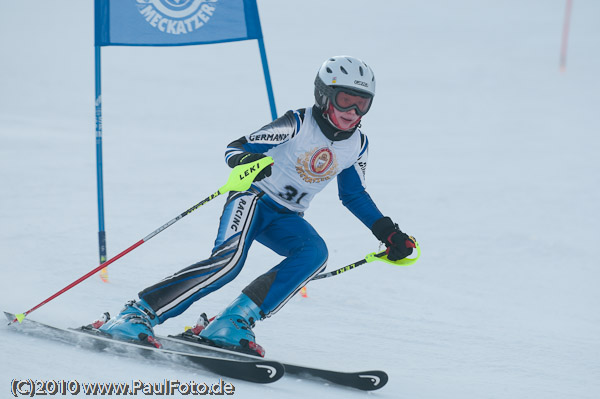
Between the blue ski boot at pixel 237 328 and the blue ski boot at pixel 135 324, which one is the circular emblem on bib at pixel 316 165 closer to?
the blue ski boot at pixel 237 328

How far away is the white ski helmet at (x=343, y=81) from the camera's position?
12.3 feet

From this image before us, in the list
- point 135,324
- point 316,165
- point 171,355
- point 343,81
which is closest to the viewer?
point 171,355

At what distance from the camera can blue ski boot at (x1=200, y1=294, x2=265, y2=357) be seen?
3596mm

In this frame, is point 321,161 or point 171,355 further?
point 321,161

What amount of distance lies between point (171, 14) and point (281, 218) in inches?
77.3

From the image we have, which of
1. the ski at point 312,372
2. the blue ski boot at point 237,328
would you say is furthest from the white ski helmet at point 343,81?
the ski at point 312,372

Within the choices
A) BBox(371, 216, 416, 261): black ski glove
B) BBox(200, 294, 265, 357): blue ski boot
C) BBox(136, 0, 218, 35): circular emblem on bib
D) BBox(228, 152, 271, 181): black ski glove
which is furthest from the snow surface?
BBox(136, 0, 218, 35): circular emblem on bib

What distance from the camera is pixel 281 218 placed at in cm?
394

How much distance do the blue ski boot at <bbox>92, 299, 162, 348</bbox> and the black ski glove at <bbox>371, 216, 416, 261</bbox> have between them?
1274mm

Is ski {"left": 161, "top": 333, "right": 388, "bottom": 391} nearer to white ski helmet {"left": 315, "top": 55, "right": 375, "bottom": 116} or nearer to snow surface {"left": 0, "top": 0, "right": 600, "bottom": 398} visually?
snow surface {"left": 0, "top": 0, "right": 600, "bottom": 398}

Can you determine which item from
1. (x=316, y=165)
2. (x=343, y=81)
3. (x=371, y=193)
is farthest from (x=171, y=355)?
(x=371, y=193)

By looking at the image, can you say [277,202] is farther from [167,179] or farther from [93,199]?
[167,179]

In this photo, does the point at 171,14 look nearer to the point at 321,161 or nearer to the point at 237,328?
the point at 321,161

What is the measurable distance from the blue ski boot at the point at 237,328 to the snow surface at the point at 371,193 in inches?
11.1
